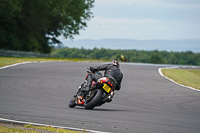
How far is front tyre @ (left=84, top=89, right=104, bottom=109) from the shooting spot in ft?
31.5

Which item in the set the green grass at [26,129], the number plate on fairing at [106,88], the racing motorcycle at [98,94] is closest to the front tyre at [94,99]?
the racing motorcycle at [98,94]

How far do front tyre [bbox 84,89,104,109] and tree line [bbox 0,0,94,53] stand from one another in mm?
31475

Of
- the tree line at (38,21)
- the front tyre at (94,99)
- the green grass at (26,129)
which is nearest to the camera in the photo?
the green grass at (26,129)

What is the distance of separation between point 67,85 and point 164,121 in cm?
775

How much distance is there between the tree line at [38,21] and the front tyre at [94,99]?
31475 mm

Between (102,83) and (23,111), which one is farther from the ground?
(102,83)

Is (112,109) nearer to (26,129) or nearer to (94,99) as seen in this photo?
(94,99)

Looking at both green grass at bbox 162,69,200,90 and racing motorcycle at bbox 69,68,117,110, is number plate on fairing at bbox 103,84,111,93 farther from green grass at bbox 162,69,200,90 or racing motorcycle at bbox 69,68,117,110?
green grass at bbox 162,69,200,90

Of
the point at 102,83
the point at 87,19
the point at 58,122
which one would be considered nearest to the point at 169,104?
the point at 102,83

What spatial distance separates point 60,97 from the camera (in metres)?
12.0

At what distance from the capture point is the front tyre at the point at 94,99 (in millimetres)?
9609

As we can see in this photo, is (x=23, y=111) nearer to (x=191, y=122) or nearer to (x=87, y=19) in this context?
(x=191, y=122)

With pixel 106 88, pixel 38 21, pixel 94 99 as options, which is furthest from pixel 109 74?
pixel 38 21

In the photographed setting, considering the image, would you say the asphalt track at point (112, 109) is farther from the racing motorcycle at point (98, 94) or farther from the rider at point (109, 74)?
the rider at point (109, 74)
